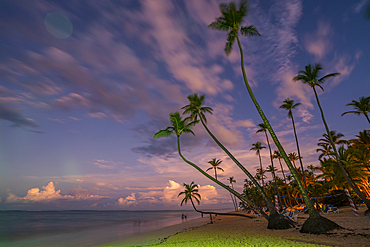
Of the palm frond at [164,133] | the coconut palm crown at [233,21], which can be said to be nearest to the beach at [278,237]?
the palm frond at [164,133]

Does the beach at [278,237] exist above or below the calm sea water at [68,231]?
above

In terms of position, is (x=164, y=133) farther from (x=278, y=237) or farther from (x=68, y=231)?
(x=68, y=231)

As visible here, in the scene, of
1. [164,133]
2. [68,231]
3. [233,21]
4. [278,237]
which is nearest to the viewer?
[278,237]

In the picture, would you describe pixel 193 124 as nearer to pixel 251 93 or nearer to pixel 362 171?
pixel 251 93

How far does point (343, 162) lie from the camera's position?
66.4 ft

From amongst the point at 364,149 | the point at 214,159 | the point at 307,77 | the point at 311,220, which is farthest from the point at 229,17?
the point at 214,159

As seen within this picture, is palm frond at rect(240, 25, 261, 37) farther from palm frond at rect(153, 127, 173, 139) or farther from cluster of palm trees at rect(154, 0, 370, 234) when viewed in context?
palm frond at rect(153, 127, 173, 139)

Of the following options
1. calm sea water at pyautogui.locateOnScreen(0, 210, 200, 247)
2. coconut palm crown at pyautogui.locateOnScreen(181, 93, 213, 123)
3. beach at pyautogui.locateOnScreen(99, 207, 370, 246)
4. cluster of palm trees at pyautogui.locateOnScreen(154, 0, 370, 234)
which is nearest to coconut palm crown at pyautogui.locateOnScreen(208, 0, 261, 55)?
cluster of palm trees at pyautogui.locateOnScreen(154, 0, 370, 234)

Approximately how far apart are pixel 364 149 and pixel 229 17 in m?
24.0

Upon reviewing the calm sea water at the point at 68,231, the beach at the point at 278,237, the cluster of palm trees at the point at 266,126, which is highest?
the cluster of palm trees at the point at 266,126

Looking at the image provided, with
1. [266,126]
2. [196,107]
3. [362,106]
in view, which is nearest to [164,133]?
[196,107]

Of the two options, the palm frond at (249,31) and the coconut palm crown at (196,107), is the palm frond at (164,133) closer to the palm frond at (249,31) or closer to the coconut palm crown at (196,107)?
the coconut palm crown at (196,107)

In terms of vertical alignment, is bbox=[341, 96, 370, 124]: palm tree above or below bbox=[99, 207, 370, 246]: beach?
above

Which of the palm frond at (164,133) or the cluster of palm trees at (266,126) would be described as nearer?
the cluster of palm trees at (266,126)
